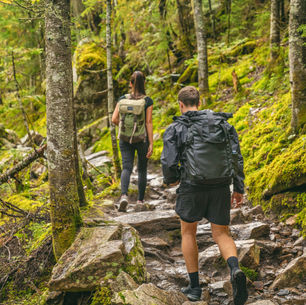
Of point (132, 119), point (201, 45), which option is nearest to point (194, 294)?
point (132, 119)

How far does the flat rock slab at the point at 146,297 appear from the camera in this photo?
245 cm

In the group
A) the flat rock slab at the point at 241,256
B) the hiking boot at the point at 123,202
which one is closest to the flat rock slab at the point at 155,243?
the flat rock slab at the point at 241,256

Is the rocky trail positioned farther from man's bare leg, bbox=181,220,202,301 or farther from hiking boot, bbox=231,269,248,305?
hiking boot, bbox=231,269,248,305

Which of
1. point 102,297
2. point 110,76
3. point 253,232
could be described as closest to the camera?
point 102,297

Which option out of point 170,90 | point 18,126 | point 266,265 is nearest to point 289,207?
point 266,265

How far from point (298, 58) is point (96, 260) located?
15.6 feet

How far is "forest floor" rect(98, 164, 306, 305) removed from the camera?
3.33 m

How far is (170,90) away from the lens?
13.6 m

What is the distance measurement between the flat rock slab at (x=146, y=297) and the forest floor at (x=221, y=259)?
0.49 metres

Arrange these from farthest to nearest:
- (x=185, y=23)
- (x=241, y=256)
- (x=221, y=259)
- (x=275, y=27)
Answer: (x=185, y=23)
(x=275, y=27)
(x=221, y=259)
(x=241, y=256)

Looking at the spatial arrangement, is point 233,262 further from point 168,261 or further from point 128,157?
point 128,157

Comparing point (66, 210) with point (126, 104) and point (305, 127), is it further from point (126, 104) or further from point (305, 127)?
point (305, 127)

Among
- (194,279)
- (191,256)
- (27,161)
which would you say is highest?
(27,161)

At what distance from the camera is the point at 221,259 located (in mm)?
3936
